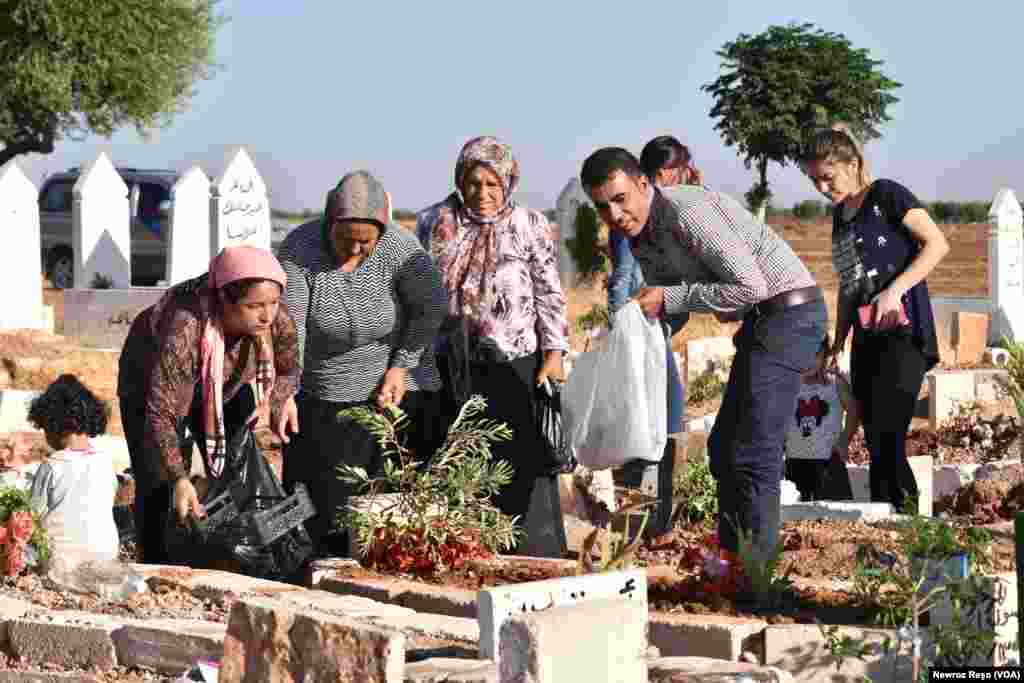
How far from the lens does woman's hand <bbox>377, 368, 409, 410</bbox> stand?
22.4 feet

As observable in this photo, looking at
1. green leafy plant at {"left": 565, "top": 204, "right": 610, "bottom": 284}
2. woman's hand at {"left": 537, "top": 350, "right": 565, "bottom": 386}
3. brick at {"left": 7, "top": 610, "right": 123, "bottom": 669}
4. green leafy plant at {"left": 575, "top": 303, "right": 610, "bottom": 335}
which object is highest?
green leafy plant at {"left": 565, "top": 204, "right": 610, "bottom": 284}

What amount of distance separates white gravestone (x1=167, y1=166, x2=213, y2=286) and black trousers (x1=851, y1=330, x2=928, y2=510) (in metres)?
10.0

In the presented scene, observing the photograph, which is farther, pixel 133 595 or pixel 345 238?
pixel 345 238

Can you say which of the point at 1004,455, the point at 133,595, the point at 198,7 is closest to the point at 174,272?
the point at 1004,455

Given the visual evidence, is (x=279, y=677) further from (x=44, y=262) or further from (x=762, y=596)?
(x=44, y=262)

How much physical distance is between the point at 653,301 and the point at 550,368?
1.44 m

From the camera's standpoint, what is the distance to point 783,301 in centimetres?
Result: 579

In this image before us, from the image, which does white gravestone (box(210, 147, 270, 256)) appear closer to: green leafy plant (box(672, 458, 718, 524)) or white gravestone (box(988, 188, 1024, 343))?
white gravestone (box(988, 188, 1024, 343))

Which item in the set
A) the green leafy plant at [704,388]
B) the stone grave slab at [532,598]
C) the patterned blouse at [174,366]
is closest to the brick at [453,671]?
the stone grave slab at [532,598]

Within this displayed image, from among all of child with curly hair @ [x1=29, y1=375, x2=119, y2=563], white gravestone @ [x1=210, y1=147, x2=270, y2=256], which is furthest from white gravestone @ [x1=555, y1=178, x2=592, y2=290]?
child with curly hair @ [x1=29, y1=375, x2=119, y2=563]

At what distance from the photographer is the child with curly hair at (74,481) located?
6.09 m

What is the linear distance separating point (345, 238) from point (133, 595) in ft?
5.35

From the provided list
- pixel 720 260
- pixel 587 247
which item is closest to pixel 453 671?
pixel 720 260

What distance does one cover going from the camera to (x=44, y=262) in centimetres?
2412
